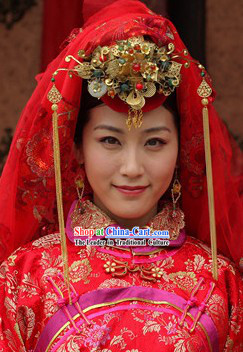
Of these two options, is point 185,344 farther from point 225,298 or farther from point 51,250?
point 51,250

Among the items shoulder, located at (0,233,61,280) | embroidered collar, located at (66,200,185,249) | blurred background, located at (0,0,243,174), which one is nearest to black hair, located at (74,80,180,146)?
embroidered collar, located at (66,200,185,249)

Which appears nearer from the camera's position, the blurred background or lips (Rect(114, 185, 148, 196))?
lips (Rect(114, 185, 148, 196))

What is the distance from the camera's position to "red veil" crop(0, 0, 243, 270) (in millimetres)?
1839

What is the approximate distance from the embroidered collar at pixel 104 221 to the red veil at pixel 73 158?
10cm

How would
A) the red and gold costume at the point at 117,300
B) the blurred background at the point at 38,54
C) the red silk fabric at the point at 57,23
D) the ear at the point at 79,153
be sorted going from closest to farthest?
the red and gold costume at the point at 117,300 → the ear at the point at 79,153 → the red silk fabric at the point at 57,23 → the blurred background at the point at 38,54

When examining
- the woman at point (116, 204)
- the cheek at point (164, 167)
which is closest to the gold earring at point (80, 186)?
the woman at point (116, 204)

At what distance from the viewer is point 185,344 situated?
175cm

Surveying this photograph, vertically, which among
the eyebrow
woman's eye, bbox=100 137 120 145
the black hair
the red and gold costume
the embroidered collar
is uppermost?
the black hair

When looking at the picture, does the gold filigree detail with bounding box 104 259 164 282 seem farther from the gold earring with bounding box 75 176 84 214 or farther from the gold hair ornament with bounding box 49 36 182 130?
the gold hair ornament with bounding box 49 36 182 130

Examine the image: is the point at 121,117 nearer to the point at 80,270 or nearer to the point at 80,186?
the point at 80,186

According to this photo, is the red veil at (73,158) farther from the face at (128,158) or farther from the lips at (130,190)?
the lips at (130,190)

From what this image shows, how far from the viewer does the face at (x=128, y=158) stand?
1.82 metres

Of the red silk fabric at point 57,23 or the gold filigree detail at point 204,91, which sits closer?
the gold filigree detail at point 204,91

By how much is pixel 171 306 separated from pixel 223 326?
15 cm
